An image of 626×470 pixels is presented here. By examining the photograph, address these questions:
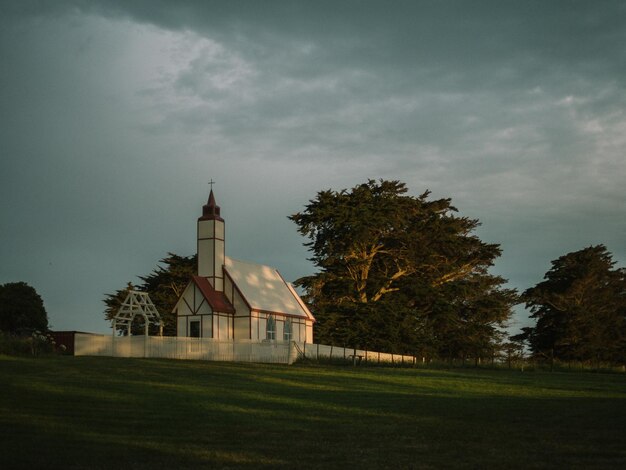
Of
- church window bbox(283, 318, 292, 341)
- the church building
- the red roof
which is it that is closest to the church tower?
the church building

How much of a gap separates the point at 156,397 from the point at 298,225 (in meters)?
42.0

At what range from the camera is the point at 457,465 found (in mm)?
11492

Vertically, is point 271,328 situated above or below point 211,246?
below

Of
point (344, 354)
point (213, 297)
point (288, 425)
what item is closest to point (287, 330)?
point (213, 297)

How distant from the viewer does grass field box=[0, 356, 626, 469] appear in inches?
467

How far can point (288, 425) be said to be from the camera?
15539mm

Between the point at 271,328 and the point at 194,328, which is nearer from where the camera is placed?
the point at 194,328

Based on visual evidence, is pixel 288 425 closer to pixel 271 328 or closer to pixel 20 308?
pixel 271 328

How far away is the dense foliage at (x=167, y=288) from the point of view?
65688mm

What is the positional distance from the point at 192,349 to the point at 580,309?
104ft

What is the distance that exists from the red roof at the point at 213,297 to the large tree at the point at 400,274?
1001cm

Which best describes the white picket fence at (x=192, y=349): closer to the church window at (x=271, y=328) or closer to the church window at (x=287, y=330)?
the church window at (x=271, y=328)

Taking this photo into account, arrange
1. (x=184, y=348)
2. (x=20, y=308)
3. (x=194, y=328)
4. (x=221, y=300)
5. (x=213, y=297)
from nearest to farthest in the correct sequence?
(x=184, y=348), (x=213, y=297), (x=194, y=328), (x=221, y=300), (x=20, y=308)

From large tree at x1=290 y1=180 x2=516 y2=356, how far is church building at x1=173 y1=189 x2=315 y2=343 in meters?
6.49
